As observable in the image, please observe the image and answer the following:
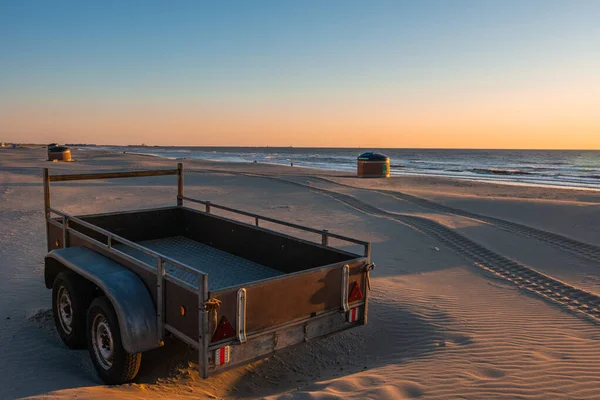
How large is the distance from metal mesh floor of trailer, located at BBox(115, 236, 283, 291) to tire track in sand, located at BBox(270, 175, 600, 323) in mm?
4403

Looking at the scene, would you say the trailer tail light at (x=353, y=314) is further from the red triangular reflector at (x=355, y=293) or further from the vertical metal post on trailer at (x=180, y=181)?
the vertical metal post on trailer at (x=180, y=181)

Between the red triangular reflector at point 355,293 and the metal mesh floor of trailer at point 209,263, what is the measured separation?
4.61ft

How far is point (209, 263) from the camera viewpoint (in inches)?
236

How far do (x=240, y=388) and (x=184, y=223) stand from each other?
3.46 m

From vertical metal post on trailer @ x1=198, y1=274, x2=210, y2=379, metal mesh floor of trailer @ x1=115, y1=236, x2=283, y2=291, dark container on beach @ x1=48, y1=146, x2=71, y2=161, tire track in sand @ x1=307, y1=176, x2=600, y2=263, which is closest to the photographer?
vertical metal post on trailer @ x1=198, y1=274, x2=210, y2=379

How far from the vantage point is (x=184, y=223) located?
7.27 m

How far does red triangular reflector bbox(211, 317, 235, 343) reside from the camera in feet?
11.3

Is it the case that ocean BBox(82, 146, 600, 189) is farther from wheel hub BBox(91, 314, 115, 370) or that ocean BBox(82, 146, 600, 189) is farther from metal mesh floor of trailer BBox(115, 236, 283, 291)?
wheel hub BBox(91, 314, 115, 370)

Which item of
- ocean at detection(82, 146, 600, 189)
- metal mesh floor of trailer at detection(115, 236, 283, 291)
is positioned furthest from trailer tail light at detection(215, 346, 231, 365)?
ocean at detection(82, 146, 600, 189)

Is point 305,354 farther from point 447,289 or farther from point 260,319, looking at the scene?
point 447,289

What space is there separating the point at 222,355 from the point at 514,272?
6612mm

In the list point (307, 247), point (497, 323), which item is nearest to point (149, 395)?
point (307, 247)

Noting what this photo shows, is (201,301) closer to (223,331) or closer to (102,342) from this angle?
(223,331)

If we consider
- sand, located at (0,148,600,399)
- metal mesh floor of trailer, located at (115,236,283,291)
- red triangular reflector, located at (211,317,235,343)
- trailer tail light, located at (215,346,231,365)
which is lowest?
sand, located at (0,148,600,399)
